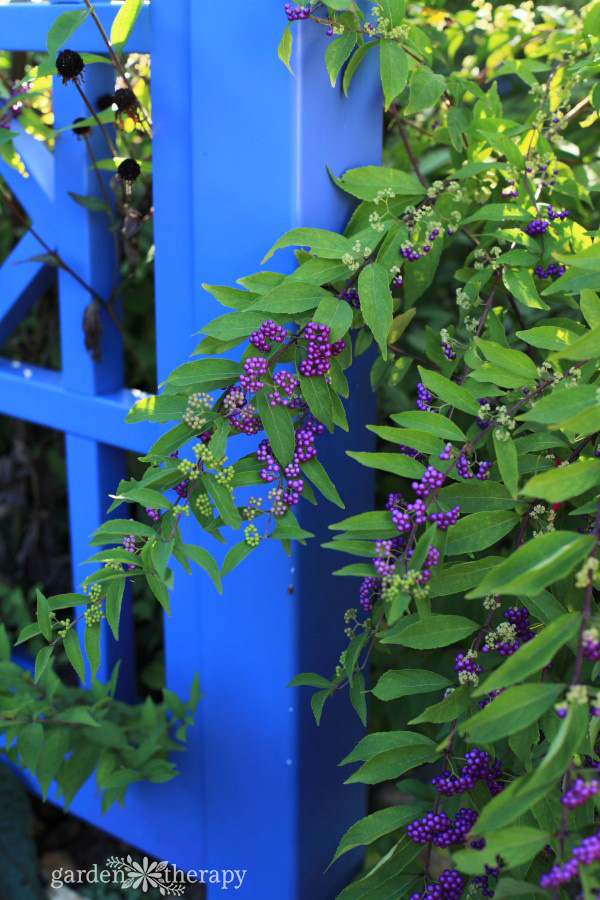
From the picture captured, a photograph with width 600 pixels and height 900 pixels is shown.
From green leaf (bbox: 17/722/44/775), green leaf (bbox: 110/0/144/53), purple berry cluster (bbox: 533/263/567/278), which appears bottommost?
green leaf (bbox: 17/722/44/775)

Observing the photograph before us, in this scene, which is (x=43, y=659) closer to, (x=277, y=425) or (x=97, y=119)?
(x=277, y=425)

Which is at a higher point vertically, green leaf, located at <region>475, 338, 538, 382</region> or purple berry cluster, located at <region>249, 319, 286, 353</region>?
purple berry cluster, located at <region>249, 319, 286, 353</region>

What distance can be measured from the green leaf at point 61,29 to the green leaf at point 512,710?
839 mm

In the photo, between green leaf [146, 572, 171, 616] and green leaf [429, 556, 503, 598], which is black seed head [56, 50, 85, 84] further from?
green leaf [429, 556, 503, 598]

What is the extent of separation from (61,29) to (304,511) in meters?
0.64

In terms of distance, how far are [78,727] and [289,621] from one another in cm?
38

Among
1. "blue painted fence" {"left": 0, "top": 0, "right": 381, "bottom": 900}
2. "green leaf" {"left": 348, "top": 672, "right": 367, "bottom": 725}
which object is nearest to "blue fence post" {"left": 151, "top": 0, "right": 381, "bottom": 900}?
"blue painted fence" {"left": 0, "top": 0, "right": 381, "bottom": 900}

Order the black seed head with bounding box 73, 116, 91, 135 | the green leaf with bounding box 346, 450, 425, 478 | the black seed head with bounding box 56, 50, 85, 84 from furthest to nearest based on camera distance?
the black seed head with bounding box 73, 116, 91, 135 < the black seed head with bounding box 56, 50, 85, 84 < the green leaf with bounding box 346, 450, 425, 478

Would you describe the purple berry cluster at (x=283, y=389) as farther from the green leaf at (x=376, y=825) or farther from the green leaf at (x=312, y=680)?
the green leaf at (x=376, y=825)

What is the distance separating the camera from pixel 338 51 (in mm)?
1046

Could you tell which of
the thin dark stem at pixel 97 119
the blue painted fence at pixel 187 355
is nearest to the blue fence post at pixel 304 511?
the blue painted fence at pixel 187 355

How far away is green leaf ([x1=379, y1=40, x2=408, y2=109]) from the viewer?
104 centimetres

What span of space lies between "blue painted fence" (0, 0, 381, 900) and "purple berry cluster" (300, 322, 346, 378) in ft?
0.77

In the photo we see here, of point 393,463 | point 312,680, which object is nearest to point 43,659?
point 312,680
